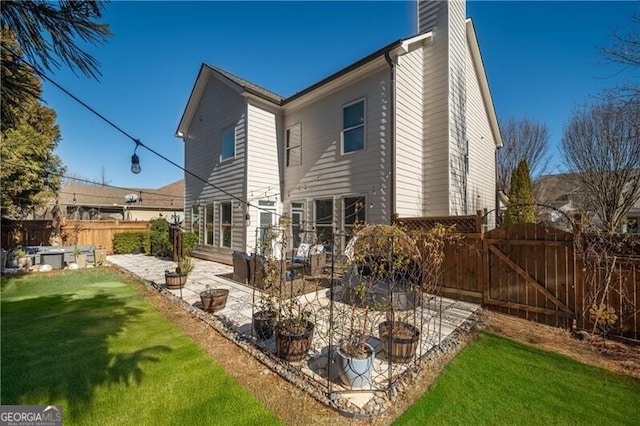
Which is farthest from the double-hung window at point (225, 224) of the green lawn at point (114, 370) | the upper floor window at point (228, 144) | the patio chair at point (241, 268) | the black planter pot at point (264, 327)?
the black planter pot at point (264, 327)

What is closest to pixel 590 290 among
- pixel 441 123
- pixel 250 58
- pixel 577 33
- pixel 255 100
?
pixel 441 123

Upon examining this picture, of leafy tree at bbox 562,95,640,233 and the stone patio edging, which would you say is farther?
leafy tree at bbox 562,95,640,233

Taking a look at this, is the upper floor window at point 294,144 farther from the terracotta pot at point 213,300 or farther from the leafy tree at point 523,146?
the leafy tree at point 523,146

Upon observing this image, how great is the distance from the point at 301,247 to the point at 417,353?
5528 millimetres

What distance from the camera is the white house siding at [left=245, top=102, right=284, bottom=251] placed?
9992 mm

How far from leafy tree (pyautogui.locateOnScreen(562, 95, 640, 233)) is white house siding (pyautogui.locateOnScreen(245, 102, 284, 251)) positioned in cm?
1148

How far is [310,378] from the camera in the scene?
3.42 metres

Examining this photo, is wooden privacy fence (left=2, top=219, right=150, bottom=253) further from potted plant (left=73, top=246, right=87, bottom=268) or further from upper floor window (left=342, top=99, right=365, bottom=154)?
upper floor window (left=342, top=99, right=365, bottom=154)

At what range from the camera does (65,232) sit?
1330 cm

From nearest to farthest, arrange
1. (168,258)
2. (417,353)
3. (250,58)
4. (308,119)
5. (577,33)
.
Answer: (417,353), (577,33), (308,119), (250,58), (168,258)

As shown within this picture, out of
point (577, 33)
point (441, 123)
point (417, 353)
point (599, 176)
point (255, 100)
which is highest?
point (577, 33)

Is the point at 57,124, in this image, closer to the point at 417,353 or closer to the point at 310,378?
the point at 310,378

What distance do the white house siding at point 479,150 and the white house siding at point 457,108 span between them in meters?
0.88

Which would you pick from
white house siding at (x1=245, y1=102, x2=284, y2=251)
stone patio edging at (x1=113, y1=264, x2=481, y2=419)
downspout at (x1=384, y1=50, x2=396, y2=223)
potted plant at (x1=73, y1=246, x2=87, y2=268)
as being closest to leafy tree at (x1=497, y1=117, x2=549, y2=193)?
downspout at (x1=384, y1=50, x2=396, y2=223)
